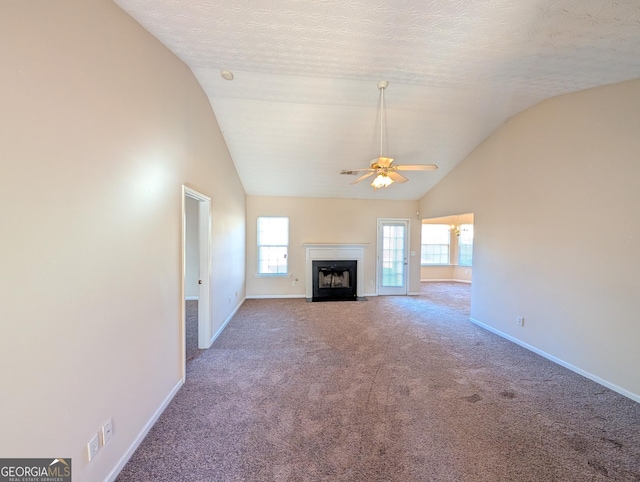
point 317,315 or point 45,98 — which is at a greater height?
point 45,98

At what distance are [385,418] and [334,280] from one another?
14.5ft

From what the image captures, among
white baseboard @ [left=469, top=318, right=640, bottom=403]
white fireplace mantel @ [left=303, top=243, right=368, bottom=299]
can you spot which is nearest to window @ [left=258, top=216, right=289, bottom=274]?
white fireplace mantel @ [left=303, top=243, right=368, bottom=299]

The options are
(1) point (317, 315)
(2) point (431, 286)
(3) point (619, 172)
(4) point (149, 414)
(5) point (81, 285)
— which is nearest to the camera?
(5) point (81, 285)

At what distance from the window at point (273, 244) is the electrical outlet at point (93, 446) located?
4828 mm

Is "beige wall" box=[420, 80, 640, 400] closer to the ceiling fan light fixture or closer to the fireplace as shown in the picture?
the ceiling fan light fixture

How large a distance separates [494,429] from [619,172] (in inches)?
110

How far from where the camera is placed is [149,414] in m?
2.05

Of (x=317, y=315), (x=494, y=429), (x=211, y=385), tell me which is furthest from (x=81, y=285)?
(x=317, y=315)

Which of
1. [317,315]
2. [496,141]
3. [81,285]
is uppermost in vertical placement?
[496,141]

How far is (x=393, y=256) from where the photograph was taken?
691 cm

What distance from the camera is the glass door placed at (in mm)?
6812

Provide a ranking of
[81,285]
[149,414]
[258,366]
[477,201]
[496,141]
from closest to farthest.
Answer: [81,285] < [149,414] < [258,366] < [496,141] < [477,201]

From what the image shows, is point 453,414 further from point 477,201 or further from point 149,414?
point 477,201

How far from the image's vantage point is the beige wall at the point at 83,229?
1072 mm
